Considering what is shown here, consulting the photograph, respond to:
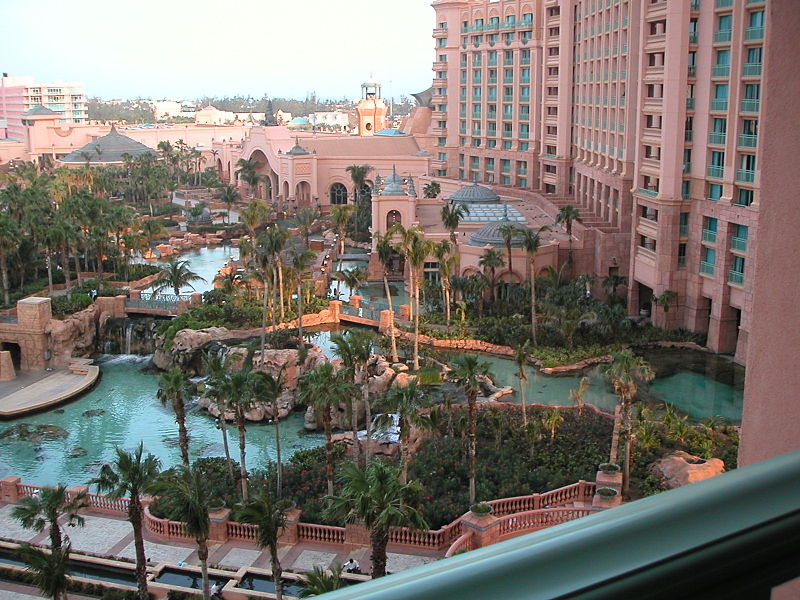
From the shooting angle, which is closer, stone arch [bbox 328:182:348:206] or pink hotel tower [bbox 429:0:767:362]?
pink hotel tower [bbox 429:0:767:362]

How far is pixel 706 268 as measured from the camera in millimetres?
35031

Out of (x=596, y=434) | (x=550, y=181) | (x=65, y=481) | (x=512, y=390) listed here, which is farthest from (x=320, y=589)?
(x=550, y=181)

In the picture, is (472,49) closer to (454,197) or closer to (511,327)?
(454,197)

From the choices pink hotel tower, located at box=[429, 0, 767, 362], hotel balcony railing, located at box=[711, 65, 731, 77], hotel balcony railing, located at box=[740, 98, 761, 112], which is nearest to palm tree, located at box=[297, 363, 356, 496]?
pink hotel tower, located at box=[429, 0, 767, 362]

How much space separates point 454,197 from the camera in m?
55.2

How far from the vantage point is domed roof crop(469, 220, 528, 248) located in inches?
1662

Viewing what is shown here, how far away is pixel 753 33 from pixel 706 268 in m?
8.67

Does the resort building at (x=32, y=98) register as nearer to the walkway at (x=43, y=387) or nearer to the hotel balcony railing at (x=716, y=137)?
the walkway at (x=43, y=387)

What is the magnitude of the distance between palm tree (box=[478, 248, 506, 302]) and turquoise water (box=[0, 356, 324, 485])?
1221 centimetres

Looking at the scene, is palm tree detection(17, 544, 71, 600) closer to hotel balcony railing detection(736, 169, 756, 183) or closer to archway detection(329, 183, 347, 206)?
hotel balcony railing detection(736, 169, 756, 183)

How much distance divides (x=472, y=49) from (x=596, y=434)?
47.3m

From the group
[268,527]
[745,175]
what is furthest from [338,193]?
[268,527]

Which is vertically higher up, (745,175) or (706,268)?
(745,175)

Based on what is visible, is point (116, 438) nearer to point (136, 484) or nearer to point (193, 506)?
point (136, 484)
